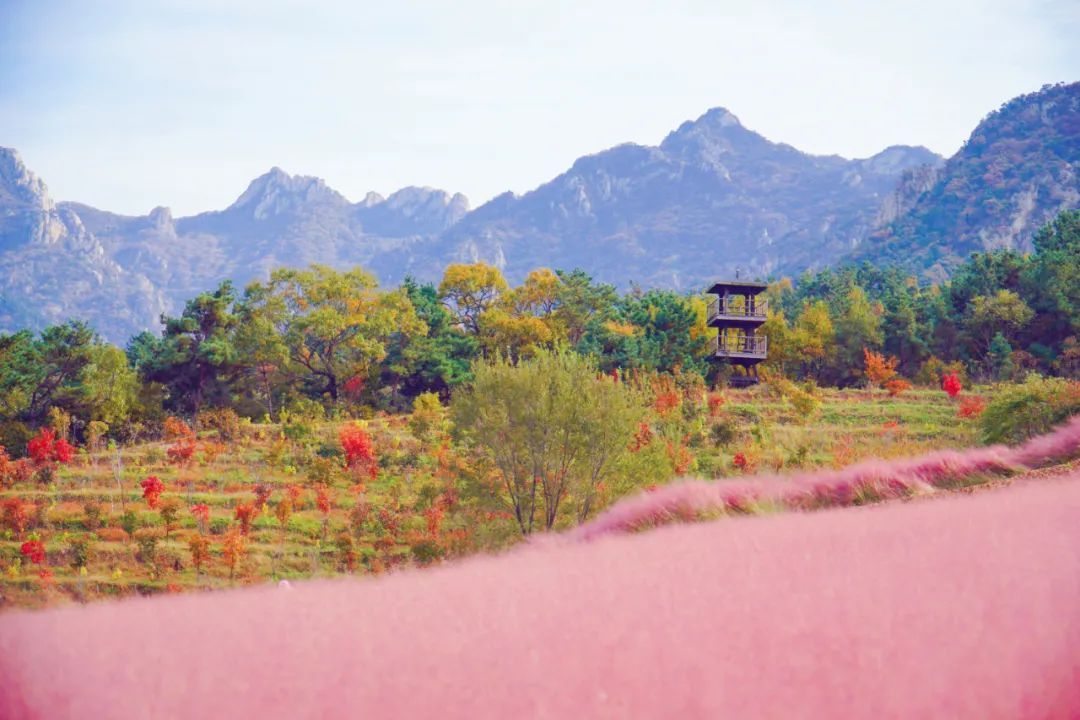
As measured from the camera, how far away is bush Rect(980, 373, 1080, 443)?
14.8 m

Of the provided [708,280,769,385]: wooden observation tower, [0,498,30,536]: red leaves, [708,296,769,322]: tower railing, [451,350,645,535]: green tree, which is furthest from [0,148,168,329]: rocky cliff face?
[451,350,645,535]: green tree

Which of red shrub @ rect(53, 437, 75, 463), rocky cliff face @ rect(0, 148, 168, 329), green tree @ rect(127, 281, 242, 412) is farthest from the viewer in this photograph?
rocky cliff face @ rect(0, 148, 168, 329)

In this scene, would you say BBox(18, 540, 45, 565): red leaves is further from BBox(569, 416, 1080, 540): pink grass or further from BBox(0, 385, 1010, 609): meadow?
BBox(569, 416, 1080, 540): pink grass

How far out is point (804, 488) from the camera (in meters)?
8.77

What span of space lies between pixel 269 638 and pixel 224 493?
15.6 metres

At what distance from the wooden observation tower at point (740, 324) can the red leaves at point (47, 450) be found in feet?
72.7

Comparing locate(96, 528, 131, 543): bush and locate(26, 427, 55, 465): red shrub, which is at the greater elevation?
locate(26, 427, 55, 465): red shrub

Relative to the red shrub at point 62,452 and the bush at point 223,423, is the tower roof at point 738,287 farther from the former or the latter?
the red shrub at point 62,452

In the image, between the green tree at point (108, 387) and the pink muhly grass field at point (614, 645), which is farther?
the green tree at point (108, 387)

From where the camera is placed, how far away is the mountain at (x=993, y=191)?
10050 centimetres

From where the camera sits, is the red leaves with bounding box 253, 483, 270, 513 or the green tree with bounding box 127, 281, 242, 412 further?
the green tree with bounding box 127, 281, 242, 412

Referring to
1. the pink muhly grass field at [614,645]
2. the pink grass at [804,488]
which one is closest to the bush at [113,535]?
the pink grass at [804,488]

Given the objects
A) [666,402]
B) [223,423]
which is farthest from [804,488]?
[223,423]

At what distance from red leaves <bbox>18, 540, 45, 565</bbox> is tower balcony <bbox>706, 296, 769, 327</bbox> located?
86.2ft
